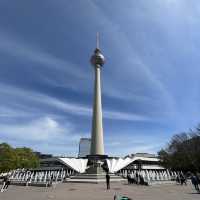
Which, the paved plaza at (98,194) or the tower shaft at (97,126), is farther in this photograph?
the tower shaft at (97,126)

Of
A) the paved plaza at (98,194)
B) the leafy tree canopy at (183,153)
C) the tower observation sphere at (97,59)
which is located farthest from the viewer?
the tower observation sphere at (97,59)

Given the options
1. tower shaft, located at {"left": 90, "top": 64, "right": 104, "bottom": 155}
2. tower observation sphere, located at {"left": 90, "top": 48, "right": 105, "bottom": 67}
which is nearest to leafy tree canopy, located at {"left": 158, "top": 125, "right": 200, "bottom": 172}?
tower shaft, located at {"left": 90, "top": 64, "right": 104, "bottom": 155}

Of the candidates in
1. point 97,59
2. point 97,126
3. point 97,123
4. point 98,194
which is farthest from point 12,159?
point 98,194

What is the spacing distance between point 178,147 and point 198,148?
25.6 feet

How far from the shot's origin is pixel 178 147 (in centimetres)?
6588

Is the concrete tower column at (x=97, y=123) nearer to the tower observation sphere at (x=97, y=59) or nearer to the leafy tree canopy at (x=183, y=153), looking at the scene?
the tower observation sphere at (x=97, y=59)

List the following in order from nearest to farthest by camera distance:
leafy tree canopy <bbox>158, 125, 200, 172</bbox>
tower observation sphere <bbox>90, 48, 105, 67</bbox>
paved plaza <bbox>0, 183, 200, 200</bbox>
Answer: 1. paved plaza <bbox>0, 183, 200, 200</bbox>
2. leafy tree canopy <bbox>158, 125, 200, 172</bbox>
3. tower observation sphere <bbox>90, 48, 105, 67</bbox>

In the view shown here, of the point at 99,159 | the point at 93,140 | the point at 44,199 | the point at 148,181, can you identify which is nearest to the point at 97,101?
the point at 93,140

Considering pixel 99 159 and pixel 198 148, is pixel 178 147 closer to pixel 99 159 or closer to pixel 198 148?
pixel 198 148

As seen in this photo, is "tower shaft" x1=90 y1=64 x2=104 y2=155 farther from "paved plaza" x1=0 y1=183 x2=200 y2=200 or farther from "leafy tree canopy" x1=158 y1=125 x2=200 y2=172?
"paved plaza" x1=0 y1=183 x2=200 y2=200

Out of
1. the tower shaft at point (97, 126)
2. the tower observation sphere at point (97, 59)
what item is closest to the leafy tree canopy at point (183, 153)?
the tower shaft at point (97, 126)

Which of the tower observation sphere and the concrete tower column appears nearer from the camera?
the concrete tower column

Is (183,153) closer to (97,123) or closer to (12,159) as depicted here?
(97,123)

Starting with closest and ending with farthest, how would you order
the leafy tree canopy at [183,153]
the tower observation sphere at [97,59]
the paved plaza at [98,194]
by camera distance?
1. the paved plaza at [98,194]
2. the leafy tree canopy at [183,153]
3. the tower observation sphere at [97,59]
